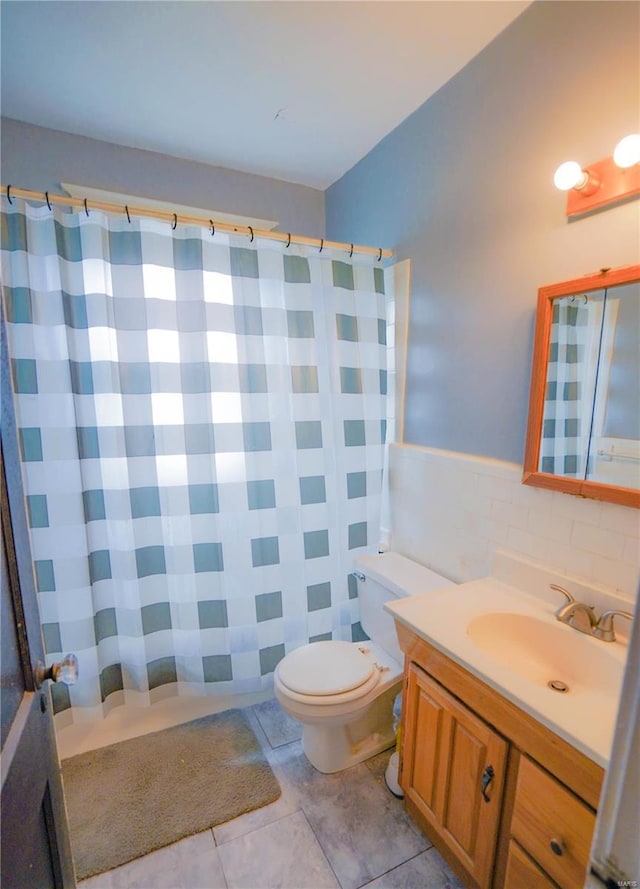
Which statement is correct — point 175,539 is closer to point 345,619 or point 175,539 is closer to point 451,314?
point 345,619

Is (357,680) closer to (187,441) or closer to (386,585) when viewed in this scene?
(386,585)

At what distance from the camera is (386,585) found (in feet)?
5.41

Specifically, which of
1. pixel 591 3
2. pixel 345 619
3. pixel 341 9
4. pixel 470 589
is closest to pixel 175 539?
pixel 345 619

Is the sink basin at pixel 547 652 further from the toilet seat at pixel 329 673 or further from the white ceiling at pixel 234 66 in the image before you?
the white ceiling at pixel 234 66

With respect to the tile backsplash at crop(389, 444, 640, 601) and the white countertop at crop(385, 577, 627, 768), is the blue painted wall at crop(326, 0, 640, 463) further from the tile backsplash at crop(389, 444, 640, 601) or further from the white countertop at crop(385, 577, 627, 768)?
the white countertop at crop(385, 577, 627, 768)

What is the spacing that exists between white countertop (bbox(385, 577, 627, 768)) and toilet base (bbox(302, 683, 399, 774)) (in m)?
0.55

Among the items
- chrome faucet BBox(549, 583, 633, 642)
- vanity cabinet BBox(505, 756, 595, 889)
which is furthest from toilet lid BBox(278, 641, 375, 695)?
chrome faucet BBox(549, 583, 633, 642)

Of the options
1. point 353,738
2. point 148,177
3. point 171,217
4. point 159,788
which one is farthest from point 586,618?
point 148,177

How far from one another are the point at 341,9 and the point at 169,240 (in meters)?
0.89

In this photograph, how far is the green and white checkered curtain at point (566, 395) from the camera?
1.16m

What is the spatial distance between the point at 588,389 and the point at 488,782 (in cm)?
107

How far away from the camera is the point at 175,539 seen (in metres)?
1.68

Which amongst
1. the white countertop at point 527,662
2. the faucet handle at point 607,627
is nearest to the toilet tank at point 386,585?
the white countertop at point 527,662

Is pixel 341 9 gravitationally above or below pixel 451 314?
above
